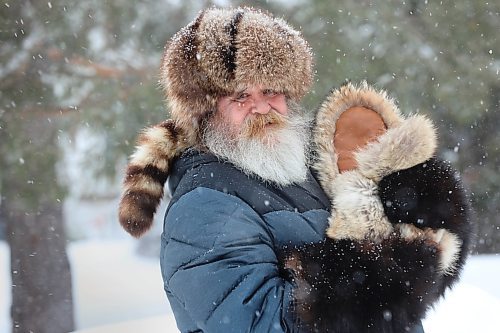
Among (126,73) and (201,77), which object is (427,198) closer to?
(201,77)

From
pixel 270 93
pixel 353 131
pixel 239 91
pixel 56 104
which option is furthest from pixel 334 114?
pixel 56 104

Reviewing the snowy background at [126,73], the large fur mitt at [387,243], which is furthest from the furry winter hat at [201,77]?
the snowy background at [126,73]

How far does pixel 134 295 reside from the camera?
8445mm

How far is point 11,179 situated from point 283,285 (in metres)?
5.11

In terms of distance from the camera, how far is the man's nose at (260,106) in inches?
73.6

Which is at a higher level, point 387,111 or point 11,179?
point 11,179

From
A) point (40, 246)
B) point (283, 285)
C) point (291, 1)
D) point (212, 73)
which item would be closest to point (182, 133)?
point (212, 73)

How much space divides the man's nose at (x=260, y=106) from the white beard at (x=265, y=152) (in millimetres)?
62

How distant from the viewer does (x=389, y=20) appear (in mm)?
6680

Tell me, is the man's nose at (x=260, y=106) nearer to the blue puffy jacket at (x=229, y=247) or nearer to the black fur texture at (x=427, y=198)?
the blue puffy jacket at (x=229, y=247)

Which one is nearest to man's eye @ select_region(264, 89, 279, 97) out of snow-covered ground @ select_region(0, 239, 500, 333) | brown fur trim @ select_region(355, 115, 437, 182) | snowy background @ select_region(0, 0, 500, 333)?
brown fur trim @ select_region(355, 115, 437, 182)

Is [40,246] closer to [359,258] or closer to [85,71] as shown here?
[85,71]

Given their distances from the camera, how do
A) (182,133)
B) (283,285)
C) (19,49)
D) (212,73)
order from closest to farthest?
1. (283,285)
2. (212,73)
3. (182,133)
4. (19,49)

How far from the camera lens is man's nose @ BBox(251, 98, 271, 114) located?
6.13ft
